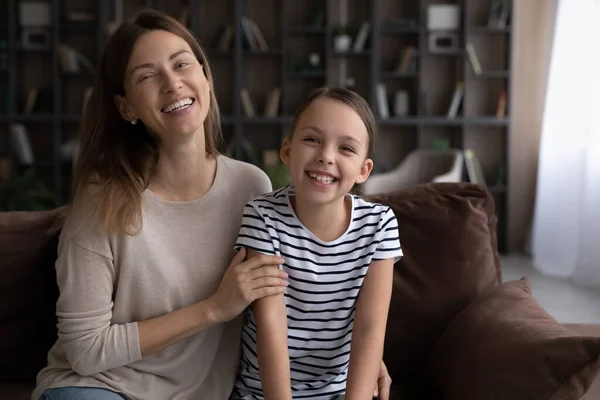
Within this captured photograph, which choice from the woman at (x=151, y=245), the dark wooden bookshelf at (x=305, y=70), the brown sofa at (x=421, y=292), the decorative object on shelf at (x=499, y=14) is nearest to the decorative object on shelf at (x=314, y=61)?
the dark wooden bookshelf at (x=305, y=70)

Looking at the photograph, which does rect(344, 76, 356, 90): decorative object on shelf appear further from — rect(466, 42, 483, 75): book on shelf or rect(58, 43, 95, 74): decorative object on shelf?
rect(58, 43, 95, 74): decorative object on shelf

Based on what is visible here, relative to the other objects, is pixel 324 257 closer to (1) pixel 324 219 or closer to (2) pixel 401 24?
(1) pixel 324 219

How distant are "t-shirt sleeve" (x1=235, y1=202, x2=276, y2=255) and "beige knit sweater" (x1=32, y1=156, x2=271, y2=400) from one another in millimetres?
139

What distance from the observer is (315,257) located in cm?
A: 148

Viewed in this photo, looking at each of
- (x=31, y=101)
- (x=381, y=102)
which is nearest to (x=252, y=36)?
(x=381, y=102)

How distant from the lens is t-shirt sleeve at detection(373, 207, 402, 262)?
148 cm

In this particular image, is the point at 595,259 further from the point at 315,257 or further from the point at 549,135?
the point at 315,257

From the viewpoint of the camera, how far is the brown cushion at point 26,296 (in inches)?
69.5

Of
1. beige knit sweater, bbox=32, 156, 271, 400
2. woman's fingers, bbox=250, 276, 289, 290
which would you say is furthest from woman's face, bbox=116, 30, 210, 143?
woman's fingers, bbox=250, 276, 289, 290

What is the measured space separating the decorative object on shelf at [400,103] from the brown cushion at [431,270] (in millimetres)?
4065

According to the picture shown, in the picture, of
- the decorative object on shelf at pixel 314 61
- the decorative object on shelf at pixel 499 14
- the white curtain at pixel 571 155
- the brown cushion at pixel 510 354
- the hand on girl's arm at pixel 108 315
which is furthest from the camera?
the decorative object on shelf at pixel 314 61

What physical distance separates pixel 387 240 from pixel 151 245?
53 cm

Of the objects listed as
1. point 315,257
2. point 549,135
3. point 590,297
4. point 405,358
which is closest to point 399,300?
point 405,358

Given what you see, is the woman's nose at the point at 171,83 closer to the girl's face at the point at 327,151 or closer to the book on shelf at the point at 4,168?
→ the girl's face at the point at 327,151
